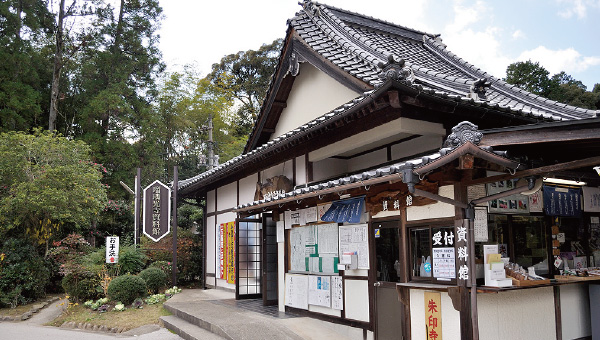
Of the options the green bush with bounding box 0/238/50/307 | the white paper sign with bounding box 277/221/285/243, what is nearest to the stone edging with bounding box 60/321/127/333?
the green bush with bounding box 0/238/50/307

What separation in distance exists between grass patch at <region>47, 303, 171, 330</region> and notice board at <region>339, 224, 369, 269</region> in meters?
6.02

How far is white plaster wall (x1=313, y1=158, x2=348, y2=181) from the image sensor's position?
1084cm

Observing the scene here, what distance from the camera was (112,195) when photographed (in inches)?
990

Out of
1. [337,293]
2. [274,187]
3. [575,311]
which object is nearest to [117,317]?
[274,187]

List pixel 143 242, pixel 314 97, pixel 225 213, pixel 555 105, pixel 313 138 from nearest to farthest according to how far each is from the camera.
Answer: pixel 555 105
pixel 313 138
pixel 314 97
pixel 225 213
pixel 143 242

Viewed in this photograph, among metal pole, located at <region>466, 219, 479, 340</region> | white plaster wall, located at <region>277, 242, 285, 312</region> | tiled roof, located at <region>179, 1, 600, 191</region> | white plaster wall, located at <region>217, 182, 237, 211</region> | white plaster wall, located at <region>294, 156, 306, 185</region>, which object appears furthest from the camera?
white plaster wall, located at <region>217, 182, 237, 211</region>

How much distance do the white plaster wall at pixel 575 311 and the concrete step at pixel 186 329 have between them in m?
6.16

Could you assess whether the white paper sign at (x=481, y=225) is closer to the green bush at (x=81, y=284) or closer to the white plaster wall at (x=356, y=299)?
the white plaster wall at (x=356, y=299)

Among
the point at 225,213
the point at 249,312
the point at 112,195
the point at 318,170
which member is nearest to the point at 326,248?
the point at 318,170

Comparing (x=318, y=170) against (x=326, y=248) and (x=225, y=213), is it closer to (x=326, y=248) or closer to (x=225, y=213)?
(x=326, y=248)

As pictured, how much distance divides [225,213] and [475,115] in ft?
34.0

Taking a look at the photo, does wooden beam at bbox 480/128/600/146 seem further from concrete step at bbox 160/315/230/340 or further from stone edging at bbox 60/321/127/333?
stone edging at bbox 60/321/127/333

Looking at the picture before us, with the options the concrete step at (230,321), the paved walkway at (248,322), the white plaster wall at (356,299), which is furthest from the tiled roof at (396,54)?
the concrete step at (230,321)

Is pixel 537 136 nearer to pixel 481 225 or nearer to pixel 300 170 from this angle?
pixel 481 225
